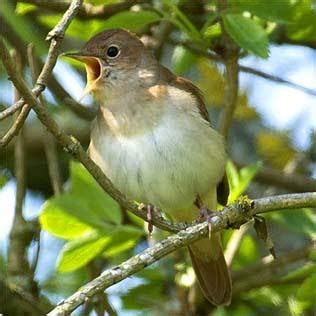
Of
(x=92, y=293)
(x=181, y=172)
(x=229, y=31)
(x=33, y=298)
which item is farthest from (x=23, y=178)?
(x=92, y=293)

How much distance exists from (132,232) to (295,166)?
1809 mm

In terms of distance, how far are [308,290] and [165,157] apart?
92 cm

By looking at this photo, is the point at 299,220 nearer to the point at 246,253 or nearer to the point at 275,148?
the point at 246,253

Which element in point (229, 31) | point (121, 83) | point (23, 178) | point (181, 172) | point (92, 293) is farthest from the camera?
point (23, 178)

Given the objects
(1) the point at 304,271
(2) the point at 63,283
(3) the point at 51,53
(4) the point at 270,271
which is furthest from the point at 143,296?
(3) the point at 51,53

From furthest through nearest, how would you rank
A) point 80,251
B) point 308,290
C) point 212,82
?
point 212,82 < point 80,251 < point 308,290

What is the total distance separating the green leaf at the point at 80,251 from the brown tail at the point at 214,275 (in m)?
0.69

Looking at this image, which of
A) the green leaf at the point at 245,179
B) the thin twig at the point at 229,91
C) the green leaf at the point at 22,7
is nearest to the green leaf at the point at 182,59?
the thin twig at the point at 229,91

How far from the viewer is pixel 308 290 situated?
4.51 metres

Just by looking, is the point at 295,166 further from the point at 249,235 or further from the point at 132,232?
the point at 132,232

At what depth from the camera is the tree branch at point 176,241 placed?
131 inches

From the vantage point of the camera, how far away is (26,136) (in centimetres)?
636

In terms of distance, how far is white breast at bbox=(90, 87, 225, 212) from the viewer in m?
4.66

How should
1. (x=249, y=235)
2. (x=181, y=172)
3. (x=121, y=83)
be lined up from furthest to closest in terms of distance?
(x=249, y=235) < (x=121, y=83) < (x=181, y=172)
